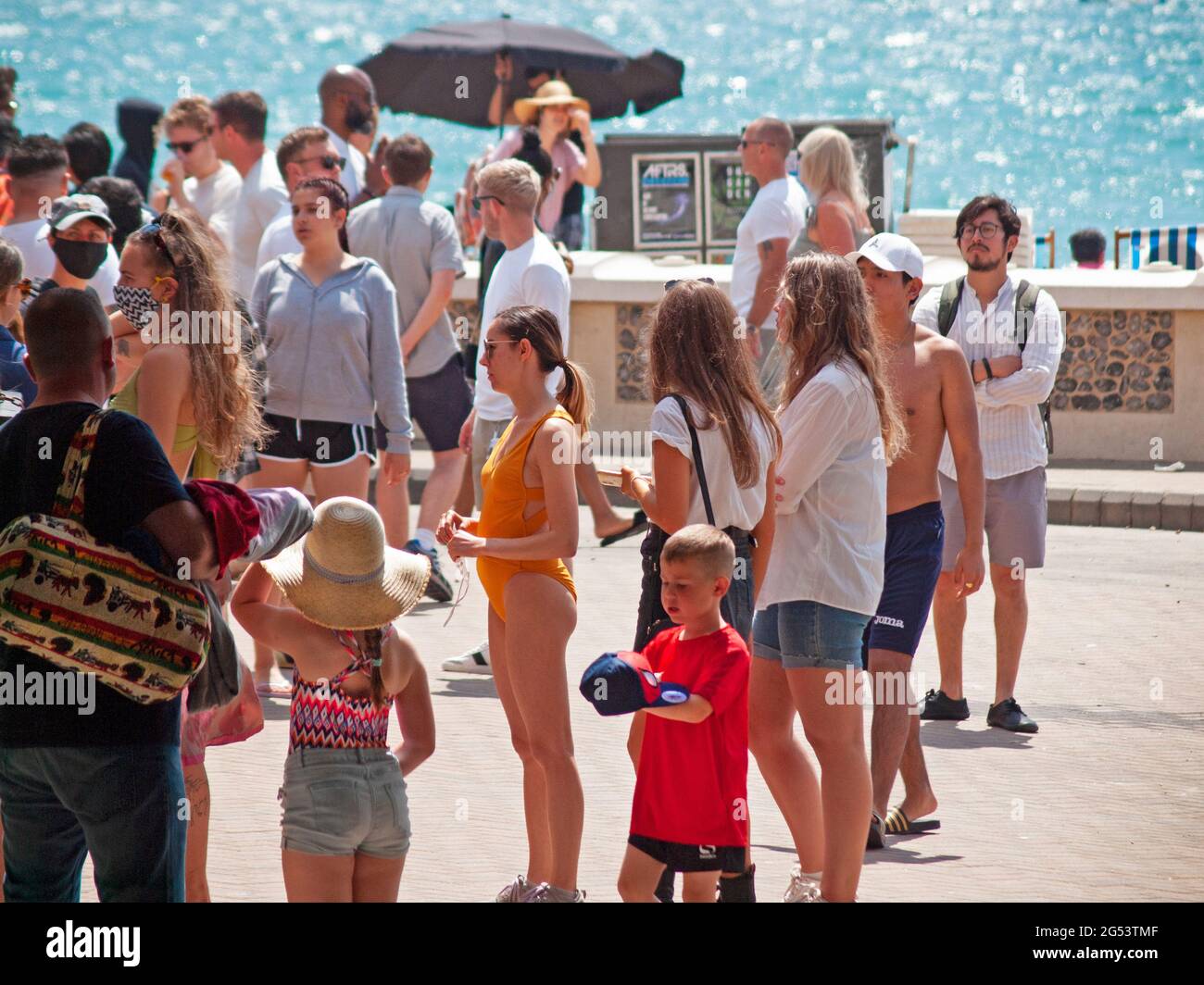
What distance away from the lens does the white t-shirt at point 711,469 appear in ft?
16.1

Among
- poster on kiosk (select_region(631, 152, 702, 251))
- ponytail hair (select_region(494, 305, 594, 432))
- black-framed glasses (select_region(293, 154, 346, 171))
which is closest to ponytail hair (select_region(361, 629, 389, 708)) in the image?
ponytail hair (select_region(494, 305, 594, 432))

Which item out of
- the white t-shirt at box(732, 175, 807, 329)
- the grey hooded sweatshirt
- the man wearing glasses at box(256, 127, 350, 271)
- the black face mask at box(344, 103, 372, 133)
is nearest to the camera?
the grey hooded sweatshirt

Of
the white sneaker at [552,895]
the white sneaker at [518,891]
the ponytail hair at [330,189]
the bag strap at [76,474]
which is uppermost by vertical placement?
the ponytail hair at [330,189]

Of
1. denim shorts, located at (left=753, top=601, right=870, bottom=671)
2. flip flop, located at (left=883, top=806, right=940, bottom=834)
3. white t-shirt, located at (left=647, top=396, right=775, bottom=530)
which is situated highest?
white t-shirt, located at (left=647, top=396, right=775, bottom=530)

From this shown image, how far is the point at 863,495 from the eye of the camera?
16.6ft

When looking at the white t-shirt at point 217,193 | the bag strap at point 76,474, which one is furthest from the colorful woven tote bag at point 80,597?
the white t-shirt at point 217,193

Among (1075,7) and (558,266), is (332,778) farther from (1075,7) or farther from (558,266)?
(1075,7)

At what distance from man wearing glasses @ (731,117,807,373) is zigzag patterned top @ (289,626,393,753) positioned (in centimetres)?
561

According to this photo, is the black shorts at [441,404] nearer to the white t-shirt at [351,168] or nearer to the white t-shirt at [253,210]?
the white t-shirt at [253,210]

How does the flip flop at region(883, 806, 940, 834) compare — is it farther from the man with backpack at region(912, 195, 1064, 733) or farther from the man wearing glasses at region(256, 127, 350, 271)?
the man wearing glasses at region(256, 127, 350, 271)

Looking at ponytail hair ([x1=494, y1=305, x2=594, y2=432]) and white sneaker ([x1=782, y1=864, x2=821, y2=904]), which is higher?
ponytail hair ([x1=494, y1=305, x2=594, y2=432])

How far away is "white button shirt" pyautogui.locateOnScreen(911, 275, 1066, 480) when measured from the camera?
23.9 ft
